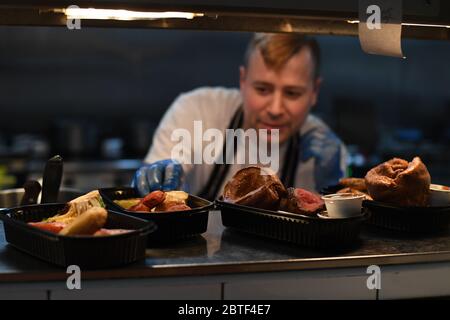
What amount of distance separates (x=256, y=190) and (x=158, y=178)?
505 millimetres

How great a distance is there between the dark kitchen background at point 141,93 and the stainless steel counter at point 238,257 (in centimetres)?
298

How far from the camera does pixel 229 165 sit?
310 centimetres

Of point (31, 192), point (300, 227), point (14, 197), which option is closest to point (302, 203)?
point (300, 227)

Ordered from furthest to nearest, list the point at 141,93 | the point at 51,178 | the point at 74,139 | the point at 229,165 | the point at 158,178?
the point at 141,93 → the point at 74,139 → the point at 229,165 → the point at 158,178 → the point at 51,178

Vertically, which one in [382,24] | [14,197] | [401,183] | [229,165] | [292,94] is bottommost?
[14,197]

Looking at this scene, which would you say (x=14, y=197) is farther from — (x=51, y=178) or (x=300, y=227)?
(x=300, y=227)

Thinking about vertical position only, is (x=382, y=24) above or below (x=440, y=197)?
above

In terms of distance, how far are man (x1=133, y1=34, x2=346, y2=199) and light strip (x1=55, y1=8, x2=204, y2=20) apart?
1.11m

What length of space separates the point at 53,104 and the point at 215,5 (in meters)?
3.43

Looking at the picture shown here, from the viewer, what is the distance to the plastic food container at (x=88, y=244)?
1.29 metres

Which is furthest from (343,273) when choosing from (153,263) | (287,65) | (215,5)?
(287,65)

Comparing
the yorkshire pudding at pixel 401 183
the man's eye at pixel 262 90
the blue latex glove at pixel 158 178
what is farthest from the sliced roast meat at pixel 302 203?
the man's eye at pixel 262 90

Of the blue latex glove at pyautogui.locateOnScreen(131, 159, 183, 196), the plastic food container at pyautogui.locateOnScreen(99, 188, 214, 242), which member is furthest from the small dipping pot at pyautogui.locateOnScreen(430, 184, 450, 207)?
the blue latex glove at pyautogui.locateOnScreen(131, 159, 183, 196)

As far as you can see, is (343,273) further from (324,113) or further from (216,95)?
(324,113)
